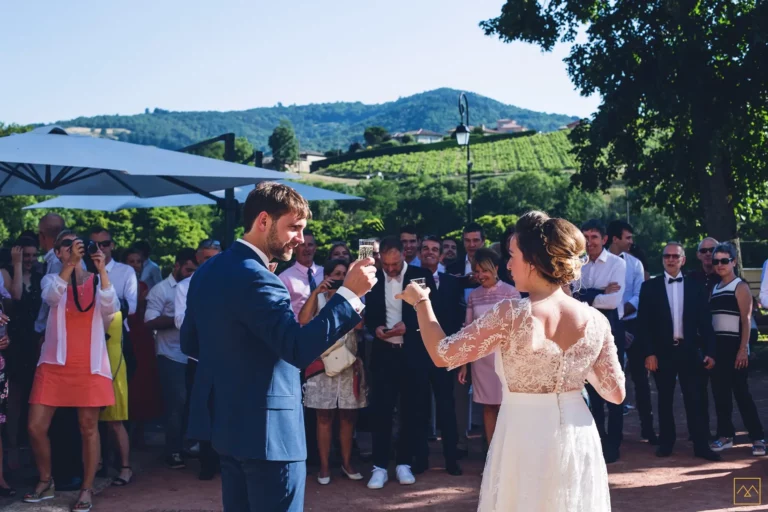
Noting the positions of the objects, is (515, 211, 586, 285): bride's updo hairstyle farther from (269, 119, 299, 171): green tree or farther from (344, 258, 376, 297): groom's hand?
(269, 119, 299, 171): green tree

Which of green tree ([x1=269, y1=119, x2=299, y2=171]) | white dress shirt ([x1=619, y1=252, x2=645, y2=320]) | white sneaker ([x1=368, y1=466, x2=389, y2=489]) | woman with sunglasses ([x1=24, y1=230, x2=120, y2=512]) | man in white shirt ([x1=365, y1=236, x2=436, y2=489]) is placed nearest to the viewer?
woman with sunglasses ([x1=24, y1=230, x2=120, y2=512])

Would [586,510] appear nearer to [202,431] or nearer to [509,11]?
[202,431]

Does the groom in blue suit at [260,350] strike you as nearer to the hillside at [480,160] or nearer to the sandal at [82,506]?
the sandal at [82,506]

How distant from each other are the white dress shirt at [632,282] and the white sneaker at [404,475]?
280cm

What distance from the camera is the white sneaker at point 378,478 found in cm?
681

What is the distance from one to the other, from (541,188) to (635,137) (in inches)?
2234

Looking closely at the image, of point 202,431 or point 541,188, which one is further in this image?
point 541,188

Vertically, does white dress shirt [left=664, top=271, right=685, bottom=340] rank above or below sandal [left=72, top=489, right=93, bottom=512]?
above

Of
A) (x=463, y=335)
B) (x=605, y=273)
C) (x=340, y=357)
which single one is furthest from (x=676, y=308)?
(x=463, y=335)

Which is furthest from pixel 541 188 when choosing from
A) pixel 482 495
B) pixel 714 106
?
pixel 482 495

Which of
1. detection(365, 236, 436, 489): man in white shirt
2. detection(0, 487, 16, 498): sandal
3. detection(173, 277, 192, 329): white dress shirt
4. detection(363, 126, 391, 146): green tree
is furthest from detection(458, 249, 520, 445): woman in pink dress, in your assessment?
detection(363, 126, 391, 146): green tree

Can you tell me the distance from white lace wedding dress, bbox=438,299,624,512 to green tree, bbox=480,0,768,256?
13684 millimetres

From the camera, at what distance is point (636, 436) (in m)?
8.56

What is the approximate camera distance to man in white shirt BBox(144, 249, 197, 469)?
295 inches
